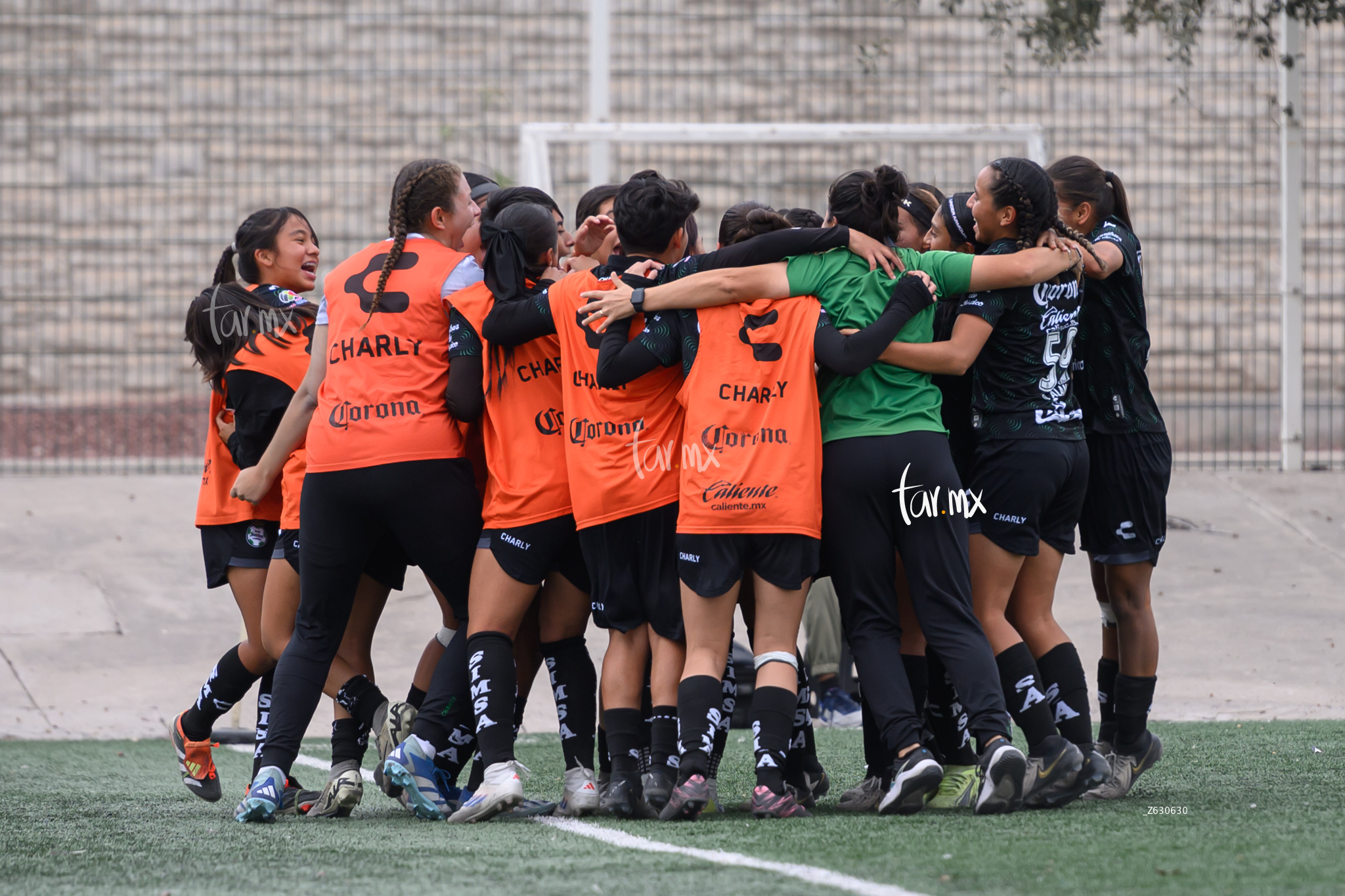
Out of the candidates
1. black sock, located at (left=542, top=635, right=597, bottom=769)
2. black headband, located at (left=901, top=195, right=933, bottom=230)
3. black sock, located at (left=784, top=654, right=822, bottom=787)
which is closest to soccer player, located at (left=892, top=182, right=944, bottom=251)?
black headband, located at (left=901, top=195, right=933, bottom=230)

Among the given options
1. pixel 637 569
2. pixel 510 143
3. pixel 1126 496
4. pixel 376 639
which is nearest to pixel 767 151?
pixel 510 143

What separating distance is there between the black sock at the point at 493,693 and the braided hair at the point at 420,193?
1.21 metres

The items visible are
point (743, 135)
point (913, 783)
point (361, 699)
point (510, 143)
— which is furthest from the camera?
point (510, 143)

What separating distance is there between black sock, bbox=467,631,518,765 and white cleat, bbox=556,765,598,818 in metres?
0.20

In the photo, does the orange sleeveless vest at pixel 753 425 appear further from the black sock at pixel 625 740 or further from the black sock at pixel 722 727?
the black sock at pixel 625 740

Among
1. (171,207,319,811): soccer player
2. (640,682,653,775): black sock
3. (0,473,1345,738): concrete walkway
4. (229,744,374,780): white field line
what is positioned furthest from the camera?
(0,473,1345,738): concrete walkway

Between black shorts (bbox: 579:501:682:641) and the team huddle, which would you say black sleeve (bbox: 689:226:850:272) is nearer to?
the team huddle

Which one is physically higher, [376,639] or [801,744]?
[801,744]

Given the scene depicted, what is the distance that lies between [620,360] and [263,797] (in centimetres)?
163

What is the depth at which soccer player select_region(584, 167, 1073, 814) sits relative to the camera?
396 centimetres

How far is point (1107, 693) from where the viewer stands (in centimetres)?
483

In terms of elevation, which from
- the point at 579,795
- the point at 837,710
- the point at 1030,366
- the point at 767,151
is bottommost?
the point at 837,710

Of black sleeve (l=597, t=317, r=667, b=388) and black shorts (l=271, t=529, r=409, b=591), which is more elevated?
black sleeve (l=597, t=317, r=667, b=388)

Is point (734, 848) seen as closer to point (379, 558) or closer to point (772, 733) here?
point (772, 733)
